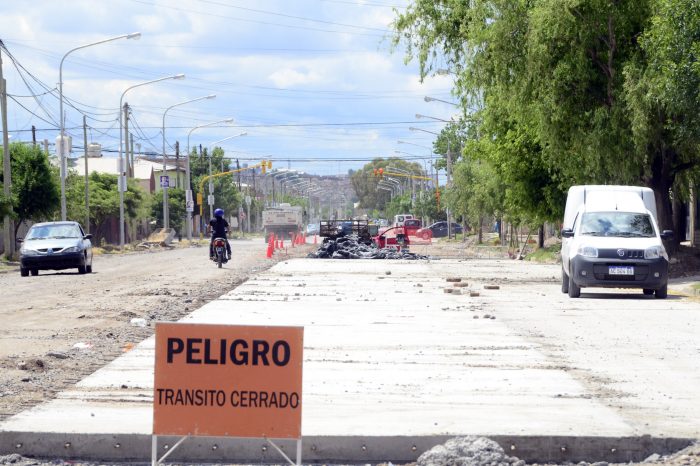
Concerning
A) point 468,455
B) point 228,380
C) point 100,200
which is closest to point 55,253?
point 468,455

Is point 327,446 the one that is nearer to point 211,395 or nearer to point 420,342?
point 211,395

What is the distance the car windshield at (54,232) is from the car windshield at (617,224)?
18034 millimetres

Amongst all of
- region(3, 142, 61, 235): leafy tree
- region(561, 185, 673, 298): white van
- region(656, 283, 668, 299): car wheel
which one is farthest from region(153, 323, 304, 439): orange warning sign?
region(3, 142, 61, 235): leafy tree

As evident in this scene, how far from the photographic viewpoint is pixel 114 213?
76.9 m

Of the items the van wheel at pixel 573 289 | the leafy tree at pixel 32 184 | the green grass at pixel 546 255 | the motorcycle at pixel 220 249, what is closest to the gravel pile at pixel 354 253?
the green grass at pixel 546 255

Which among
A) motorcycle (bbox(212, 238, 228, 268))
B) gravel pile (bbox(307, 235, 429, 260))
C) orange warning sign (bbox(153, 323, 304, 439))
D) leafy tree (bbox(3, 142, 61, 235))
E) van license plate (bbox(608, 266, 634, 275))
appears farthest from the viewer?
leafy tree (bbox(3, 142, 61, 235))

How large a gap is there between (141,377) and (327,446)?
3830 millimetres

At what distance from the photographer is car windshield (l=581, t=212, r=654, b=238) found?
2462 cm

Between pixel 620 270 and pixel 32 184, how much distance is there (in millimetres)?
36845

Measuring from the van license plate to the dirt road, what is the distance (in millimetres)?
8108

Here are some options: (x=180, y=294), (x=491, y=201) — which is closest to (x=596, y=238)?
(x=180, y=294)

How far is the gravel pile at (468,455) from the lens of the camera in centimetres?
785

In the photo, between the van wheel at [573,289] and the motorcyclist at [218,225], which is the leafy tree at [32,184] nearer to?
the motorcyclist at [218,225]

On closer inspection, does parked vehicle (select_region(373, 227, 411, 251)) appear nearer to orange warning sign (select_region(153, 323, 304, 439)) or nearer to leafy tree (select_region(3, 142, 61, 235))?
leafy tree (select_region(3, 142, 61, 235))
